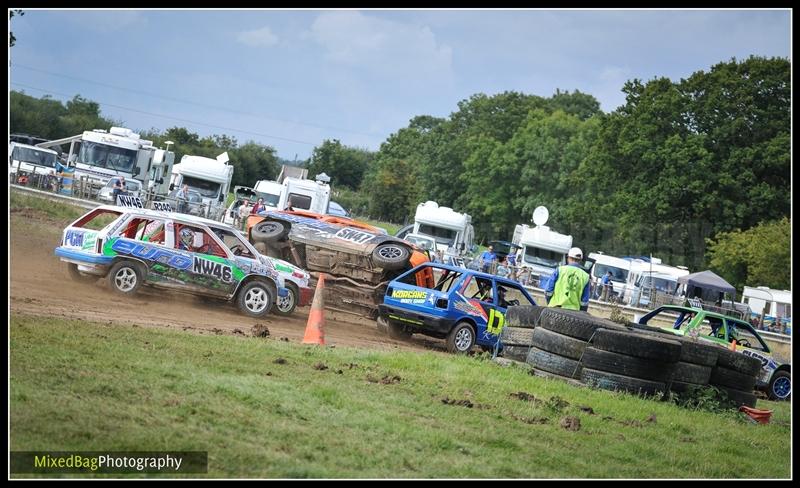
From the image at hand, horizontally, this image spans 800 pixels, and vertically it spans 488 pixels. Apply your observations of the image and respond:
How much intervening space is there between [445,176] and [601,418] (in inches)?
3442

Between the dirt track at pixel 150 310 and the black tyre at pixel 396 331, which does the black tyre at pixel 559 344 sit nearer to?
the dirt track at pixel 150 310

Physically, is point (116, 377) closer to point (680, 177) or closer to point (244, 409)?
point (244, 409)

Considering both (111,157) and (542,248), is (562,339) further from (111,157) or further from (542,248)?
(542,248)

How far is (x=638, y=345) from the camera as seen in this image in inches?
484

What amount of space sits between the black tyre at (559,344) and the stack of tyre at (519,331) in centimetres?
48

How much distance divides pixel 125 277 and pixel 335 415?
8482mm

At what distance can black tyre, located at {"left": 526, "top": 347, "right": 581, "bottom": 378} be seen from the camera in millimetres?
12650

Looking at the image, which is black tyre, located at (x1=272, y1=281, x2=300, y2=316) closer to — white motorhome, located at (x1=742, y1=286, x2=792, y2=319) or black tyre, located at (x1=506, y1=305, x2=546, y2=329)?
black tyre, located at (x1=506, y1=305, x2=546, y2=329)

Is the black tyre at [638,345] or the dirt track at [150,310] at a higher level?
the black tyre at [638,345]

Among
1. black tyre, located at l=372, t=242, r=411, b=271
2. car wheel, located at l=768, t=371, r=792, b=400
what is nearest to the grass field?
black tyre, located at l=372, t=242, r=411, b=271

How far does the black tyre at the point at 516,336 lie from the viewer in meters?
13.8

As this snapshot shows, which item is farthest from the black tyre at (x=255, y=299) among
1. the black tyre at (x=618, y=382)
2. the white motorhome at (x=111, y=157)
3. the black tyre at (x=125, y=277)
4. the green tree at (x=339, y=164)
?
the green tree at (x=339, y=164)

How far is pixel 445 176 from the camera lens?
97.5m
